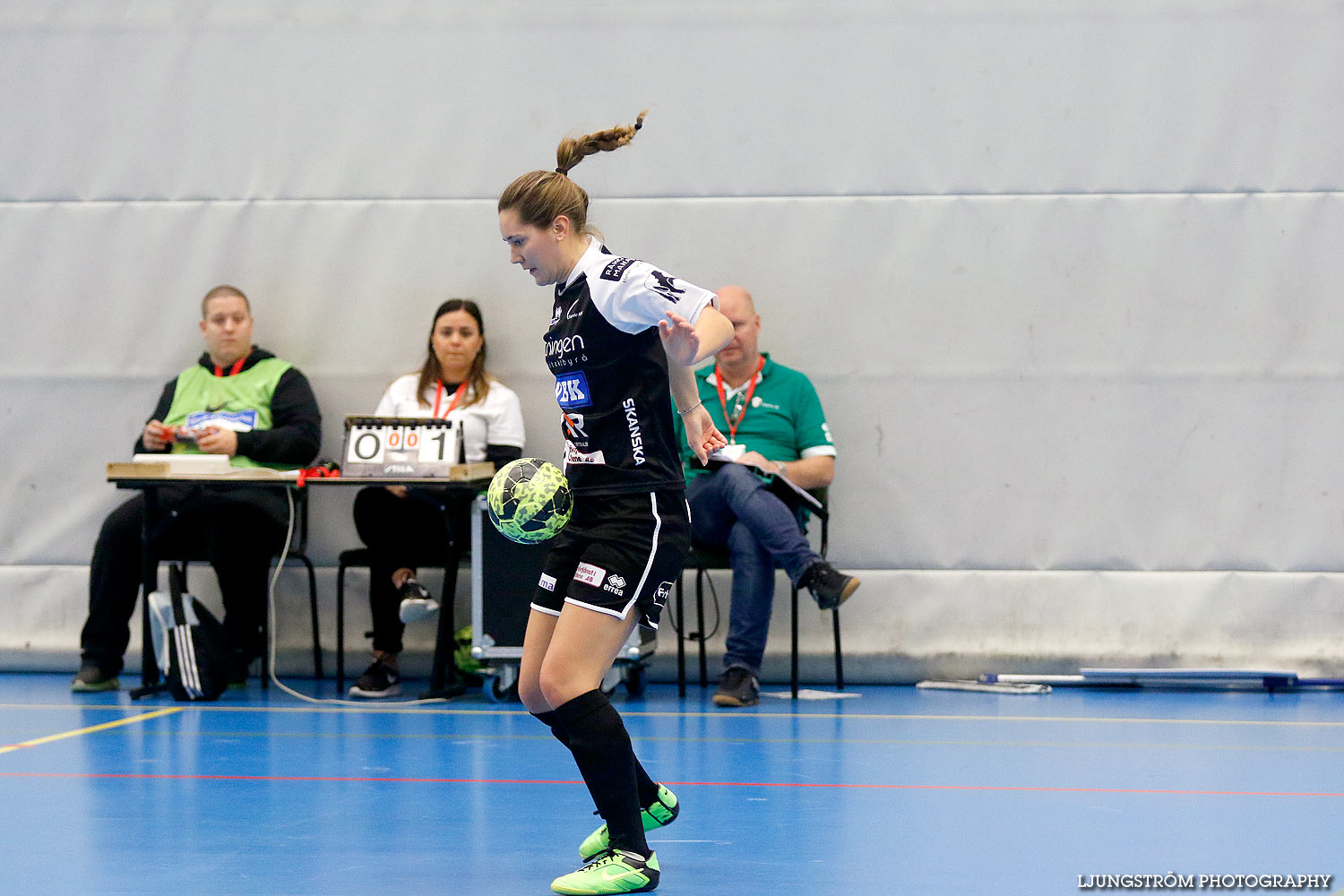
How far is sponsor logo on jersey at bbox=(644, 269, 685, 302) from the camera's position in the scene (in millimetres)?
2729

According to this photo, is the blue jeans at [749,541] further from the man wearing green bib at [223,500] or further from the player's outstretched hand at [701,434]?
the player's outstretched hand at [701,434]

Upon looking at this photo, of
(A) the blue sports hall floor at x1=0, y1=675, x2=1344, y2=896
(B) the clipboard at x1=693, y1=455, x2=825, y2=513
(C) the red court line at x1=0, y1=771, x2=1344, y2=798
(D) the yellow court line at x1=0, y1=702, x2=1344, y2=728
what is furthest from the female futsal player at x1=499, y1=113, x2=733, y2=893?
(B) the clipboard at x1=693, y1=455, x2=825, y2=513

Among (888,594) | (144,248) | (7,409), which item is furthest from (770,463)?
(7,409)

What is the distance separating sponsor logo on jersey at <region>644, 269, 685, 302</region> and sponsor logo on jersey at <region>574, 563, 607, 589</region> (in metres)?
0.57

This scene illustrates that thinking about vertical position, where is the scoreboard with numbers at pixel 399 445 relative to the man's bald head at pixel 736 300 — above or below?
below

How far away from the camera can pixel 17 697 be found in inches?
209

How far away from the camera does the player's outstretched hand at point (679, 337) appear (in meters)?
2.69

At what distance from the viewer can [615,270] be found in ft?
9.11

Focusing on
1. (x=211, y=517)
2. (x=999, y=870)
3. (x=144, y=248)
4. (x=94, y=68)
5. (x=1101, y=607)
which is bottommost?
(x=999, y=870)

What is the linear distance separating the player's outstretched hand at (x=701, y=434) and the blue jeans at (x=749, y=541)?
7.54 feet

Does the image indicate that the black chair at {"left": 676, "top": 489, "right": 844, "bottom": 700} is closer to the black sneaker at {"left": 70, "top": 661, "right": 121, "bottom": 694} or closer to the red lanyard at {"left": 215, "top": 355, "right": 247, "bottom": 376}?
the red lanyard at {"left": 215, "top": 355, "right": 247, "bottom": 376}

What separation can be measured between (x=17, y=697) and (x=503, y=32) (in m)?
3.52

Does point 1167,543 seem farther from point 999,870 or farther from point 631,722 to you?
point 999,870

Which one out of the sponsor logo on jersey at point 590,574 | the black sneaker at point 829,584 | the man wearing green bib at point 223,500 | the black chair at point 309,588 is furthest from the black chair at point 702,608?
the sponsor logo on jersey at point 590,574
